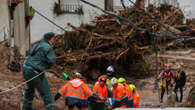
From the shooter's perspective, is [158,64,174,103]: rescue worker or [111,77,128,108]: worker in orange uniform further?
[158,64,174,103]: rescue worker

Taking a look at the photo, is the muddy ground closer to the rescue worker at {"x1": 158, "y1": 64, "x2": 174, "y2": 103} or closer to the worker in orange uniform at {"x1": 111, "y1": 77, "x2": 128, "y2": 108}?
the rescue worker at {"x1": 158, "y1": 64, "x2": 174, "y2": 103}

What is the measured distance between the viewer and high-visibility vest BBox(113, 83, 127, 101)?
27.0 feet

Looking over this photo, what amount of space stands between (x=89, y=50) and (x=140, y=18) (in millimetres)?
2586

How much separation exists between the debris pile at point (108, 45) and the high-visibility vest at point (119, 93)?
6002 millimetres

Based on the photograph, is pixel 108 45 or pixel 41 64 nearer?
pixel 41 64

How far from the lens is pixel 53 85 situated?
40.0ft

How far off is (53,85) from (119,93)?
4.47 meters

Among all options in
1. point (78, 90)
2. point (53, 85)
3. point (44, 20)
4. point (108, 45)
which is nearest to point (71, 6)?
point (44, 20)

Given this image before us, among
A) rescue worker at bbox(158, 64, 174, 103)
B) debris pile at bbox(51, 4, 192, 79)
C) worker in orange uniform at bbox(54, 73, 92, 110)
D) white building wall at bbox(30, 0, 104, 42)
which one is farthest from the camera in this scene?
white building wall at bbox(30, 0, 104, 42)

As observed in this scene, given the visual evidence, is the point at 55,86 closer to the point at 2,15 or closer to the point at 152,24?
the point at 2,15

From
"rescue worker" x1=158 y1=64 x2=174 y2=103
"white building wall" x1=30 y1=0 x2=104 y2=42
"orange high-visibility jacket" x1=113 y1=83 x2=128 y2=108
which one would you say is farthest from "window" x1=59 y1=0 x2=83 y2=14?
"orange high-visibility jacket" x1=113 y1=83 x2=128 y2=108

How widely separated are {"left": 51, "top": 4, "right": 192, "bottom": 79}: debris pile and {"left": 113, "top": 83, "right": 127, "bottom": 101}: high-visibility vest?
600 centimetres

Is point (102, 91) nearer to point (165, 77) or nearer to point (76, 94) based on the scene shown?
point (76, 94)

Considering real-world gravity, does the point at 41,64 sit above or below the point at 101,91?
above
